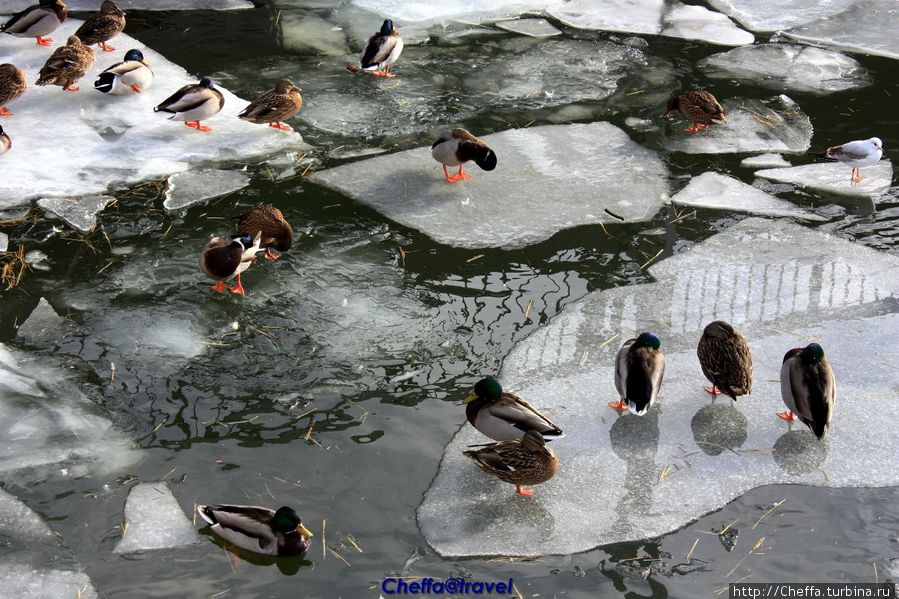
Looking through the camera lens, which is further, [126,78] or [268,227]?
[126,78]

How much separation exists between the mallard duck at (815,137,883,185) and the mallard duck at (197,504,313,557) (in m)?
5.00

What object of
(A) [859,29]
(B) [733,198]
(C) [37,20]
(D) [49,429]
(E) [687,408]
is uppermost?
(A) [859,29]

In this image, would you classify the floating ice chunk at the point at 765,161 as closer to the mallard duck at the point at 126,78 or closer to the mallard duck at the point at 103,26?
the mallard duck at the point at 126,78

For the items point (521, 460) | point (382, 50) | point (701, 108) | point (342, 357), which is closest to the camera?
point (521, 460)

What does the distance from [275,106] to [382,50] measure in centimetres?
146

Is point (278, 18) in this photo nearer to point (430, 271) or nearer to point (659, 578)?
point (430, 271)

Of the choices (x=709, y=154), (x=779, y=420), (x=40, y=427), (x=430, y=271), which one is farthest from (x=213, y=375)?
(x=709, y=154)

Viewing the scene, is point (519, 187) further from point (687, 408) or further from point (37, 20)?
point (37, 20)

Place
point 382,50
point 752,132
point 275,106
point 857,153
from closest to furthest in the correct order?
point 857,153 < point 275,106 < point 752,132 < point 382,50

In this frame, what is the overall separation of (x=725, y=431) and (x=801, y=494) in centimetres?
52

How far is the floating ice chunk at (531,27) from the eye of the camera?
985cm

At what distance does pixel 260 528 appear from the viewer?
13.3 feet

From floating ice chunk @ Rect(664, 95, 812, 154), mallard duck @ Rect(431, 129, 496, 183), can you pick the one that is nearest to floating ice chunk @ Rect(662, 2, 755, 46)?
floating ice chunk @ Rect(664, 95, 812, 154)

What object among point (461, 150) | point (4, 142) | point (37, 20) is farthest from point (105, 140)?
point (461, 150)
